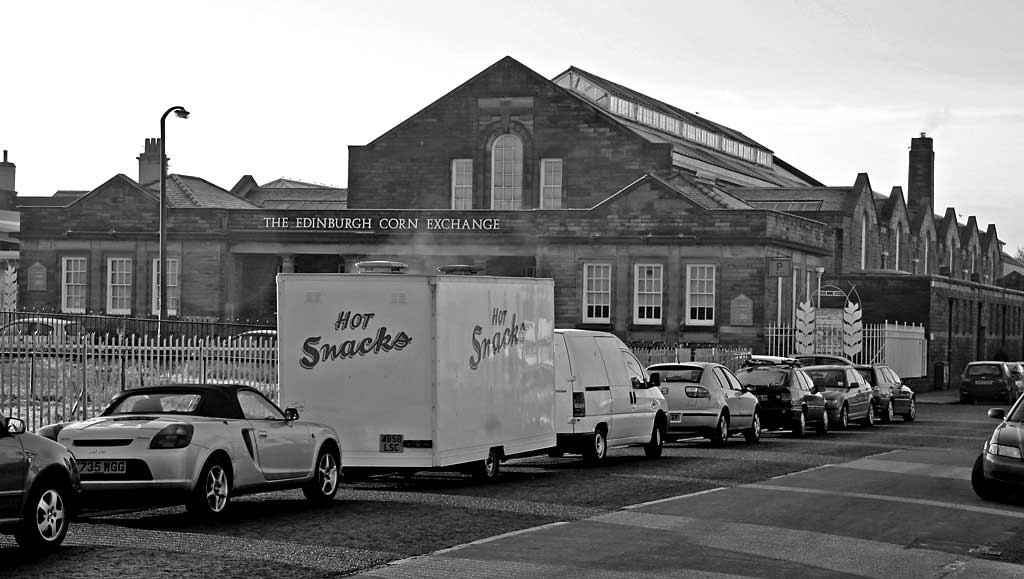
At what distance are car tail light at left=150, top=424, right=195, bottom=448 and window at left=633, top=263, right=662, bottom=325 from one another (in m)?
40.4

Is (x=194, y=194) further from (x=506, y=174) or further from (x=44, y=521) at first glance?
(x=44, y=521)

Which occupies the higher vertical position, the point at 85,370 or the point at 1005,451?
the point at 85,370

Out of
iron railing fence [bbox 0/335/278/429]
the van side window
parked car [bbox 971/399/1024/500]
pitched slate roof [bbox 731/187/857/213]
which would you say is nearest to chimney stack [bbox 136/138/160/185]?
pitched slate roof [bbox 731/187/857/213]

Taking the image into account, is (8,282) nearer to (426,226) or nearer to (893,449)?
(426,226)

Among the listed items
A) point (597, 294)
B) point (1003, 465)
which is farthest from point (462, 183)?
point (1003, 465)

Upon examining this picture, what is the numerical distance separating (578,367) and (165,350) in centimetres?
705

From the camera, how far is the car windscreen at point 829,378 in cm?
3394

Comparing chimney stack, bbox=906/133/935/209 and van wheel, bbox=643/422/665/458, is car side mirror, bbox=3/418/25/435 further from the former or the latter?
chimney stack, bbox=906/133/935/209

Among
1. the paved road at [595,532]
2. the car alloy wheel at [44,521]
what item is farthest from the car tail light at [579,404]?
the car alloy wheel at [44,521]

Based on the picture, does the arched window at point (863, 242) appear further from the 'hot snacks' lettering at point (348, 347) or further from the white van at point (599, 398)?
the 'hot snacks' lettering at point (348, 347)

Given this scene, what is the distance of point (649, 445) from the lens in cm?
2420

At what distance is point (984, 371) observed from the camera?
5181cm

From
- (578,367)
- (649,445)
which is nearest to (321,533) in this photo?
(578,367)

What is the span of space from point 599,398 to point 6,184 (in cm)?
8716
